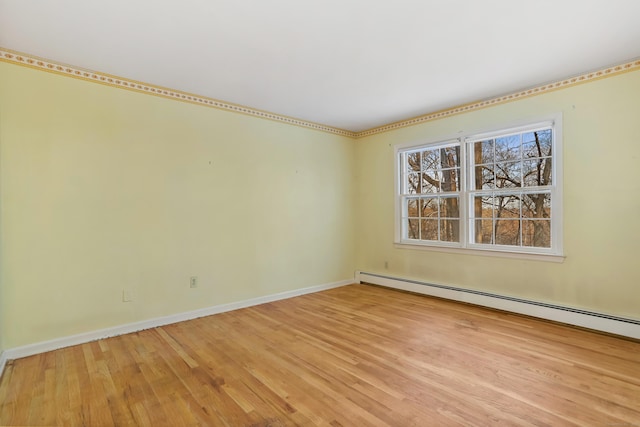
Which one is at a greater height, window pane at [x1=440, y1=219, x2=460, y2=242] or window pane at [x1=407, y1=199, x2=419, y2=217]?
window pane at [x1=407, y1=199, x2=419, y2=217]

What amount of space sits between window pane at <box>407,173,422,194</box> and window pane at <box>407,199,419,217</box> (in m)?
0.14

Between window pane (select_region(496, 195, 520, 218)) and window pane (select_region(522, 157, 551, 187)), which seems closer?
window pane (select_region(522, 157, 551, 187))

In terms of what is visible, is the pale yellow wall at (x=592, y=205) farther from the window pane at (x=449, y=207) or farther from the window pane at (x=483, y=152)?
the window pane at (x=449, y=207)

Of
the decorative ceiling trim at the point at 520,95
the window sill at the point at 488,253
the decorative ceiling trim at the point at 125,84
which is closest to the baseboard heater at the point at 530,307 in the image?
the window sill at the point at 488,253

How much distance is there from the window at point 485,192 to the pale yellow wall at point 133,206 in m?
1.66

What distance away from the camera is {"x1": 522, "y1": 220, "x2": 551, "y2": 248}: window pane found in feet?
11.2

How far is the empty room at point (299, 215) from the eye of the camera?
6.70ft

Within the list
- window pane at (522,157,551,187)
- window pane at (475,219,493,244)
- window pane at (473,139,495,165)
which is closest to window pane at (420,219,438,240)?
window pane at (475,219,493,244)

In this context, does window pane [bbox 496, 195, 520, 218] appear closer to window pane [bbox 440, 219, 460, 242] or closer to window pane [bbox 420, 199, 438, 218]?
window pane [bbox 440, 219, 460, 242]

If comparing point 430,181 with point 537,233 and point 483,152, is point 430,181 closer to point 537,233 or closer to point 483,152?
point 483,152

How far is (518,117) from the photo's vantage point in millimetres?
3510

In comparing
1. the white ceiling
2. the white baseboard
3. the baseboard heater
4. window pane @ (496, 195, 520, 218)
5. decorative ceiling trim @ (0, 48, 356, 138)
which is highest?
the white ceiling

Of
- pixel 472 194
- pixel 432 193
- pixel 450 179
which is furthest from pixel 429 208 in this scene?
pixel 472 194

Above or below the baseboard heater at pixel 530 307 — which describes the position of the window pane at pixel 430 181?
above
